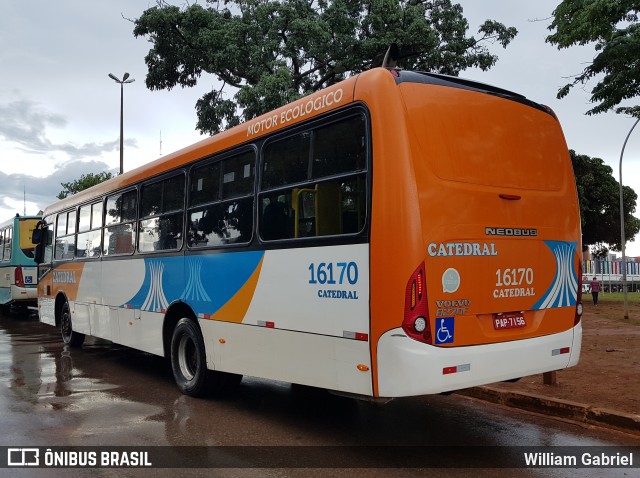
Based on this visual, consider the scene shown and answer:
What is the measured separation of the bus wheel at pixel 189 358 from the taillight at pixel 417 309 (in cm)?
327

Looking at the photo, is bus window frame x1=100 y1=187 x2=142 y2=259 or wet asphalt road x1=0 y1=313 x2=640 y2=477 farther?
bus window frame x1=100 y1=187 x2=142 y2=259

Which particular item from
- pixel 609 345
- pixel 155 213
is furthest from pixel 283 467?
pixel 609 345

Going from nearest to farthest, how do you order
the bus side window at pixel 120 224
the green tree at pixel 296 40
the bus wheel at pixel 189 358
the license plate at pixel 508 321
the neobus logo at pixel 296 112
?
the license plate at pixel 508 321
the neobus logo at pixel 296 112
the bus wheel at pixel 189 358
the bus side window at pixel 120 224
the green tree at pixel 296 40

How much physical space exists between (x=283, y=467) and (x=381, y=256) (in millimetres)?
1846

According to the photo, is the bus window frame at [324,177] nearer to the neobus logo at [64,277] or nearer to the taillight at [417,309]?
the taillight at [417,309]

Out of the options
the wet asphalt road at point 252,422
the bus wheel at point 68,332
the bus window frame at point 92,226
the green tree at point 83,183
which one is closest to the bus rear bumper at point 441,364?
the wet asphalt road at point 252,422

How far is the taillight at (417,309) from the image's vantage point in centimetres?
452

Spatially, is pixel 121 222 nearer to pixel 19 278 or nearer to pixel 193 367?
pixel 193 367

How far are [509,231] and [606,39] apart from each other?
35.0ft

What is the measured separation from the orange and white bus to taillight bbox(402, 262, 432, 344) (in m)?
0.01

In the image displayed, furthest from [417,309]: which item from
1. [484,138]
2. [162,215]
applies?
[162,215]

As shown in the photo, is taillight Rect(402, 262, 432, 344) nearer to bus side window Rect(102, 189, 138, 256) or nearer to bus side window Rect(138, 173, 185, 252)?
bus side window Rect(138, 173, 185, 252)

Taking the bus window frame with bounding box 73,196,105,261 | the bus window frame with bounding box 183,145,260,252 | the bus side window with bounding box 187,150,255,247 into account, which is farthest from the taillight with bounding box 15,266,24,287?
the bus side window with bounding box 187,150,255,247

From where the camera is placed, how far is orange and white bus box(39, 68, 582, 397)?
15.2 ft
